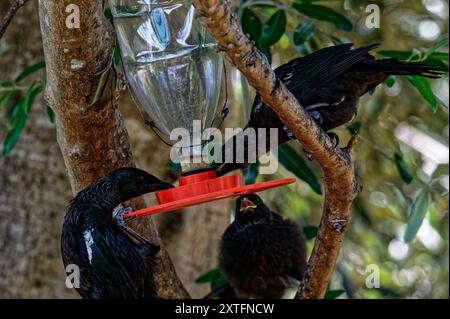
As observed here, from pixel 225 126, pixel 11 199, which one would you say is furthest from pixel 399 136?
pixel 11 199

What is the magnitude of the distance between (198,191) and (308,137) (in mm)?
445

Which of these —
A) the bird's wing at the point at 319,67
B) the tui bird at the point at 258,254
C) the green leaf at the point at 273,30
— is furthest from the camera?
the tui bird at the point at 258,254

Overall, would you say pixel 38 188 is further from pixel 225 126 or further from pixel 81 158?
pixel 81 158

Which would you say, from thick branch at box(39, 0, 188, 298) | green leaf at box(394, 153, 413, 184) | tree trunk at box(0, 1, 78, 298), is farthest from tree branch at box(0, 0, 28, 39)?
green leaf at box(394, 153, 413, 184)

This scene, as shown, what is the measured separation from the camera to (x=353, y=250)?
608 cm

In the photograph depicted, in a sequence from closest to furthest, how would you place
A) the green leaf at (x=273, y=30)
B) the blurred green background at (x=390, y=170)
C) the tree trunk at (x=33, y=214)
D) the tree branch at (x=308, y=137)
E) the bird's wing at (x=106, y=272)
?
the tree branch at (x=308, y=137) → the bird's wing at (x=106, y=272) → the green leaf at (x=273, y=30) → the tree trunk at (x=33, y=214) → the blurred green background at (x=390, y=170)

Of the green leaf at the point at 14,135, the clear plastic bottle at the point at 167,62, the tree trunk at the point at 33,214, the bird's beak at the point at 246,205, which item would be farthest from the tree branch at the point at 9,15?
the bird's beak at the point at 246,205

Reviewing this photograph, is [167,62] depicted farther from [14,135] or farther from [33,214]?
[33,214]

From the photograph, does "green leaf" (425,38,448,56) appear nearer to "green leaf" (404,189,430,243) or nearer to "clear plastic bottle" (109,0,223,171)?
"green leaf" (404,189,430,243)

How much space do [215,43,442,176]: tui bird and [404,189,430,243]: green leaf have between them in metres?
0.82

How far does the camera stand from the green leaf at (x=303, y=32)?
4211 mm

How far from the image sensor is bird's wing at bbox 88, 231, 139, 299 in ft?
9.34

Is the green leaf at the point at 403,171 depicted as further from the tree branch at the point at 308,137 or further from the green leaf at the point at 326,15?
the tree branch at the point at 308,137

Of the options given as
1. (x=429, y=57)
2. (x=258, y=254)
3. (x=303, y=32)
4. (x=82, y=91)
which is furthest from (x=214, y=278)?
(x=82, y=91)
